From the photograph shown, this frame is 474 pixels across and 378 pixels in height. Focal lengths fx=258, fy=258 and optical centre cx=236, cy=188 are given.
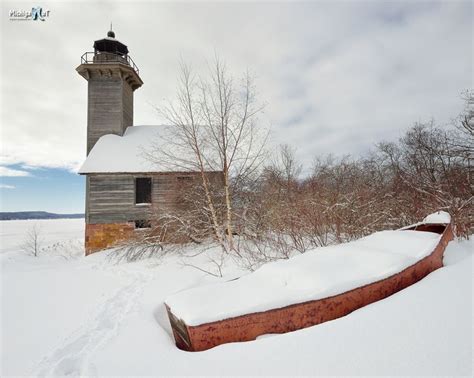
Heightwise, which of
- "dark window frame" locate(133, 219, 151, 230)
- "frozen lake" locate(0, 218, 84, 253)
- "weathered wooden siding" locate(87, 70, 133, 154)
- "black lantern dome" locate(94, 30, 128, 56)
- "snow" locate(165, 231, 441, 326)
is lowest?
"frozen lake" locate(0, 218, 84, 253)

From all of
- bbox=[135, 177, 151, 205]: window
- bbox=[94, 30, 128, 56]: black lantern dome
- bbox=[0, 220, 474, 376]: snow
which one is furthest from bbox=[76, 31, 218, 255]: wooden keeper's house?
bbox=[0, 220, 474, 376]: snow

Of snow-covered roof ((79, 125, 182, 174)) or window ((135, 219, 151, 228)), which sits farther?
window ((135, 219, 151, 228))

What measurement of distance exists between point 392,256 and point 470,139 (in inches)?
502

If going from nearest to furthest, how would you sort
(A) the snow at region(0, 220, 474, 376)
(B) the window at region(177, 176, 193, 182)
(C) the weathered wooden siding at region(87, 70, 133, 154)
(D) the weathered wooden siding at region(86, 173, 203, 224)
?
(A) the snow at region(0, 220, 474, 376)
(B) the window at region(177, 176, 193, 182)
(D) the weathered wooden siding at region(86, 173, 203, 224)
(C) the weathered wooden siding at region(87, 70, 133, 154)

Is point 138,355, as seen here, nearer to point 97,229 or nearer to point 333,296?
point 333,296

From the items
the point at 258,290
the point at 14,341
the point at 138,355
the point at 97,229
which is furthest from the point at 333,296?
the point at 97,229

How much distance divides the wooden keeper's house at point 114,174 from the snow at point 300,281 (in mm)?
8934

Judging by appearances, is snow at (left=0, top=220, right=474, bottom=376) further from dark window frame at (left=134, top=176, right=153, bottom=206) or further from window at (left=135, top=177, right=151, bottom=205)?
window at (left=135, top=177, right=151, bottom=205)

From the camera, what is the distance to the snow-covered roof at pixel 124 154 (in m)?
13.4

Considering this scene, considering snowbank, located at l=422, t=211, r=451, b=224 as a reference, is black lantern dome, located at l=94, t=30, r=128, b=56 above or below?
above

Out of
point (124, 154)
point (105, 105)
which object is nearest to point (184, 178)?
point (124, 154)

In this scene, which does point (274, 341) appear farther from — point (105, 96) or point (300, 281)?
point (105, 96)

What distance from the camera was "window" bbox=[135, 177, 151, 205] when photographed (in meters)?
14.4

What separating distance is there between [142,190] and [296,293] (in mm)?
13064
